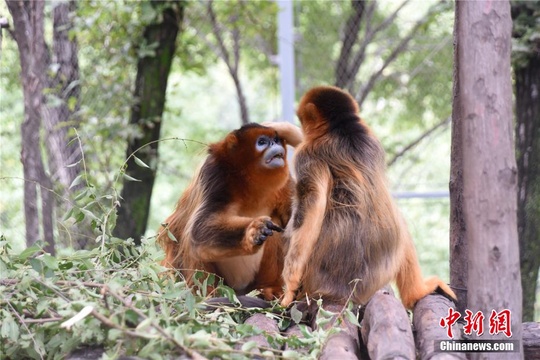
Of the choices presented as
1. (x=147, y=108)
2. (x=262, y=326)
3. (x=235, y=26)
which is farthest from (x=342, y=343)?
(x=235, y=26)

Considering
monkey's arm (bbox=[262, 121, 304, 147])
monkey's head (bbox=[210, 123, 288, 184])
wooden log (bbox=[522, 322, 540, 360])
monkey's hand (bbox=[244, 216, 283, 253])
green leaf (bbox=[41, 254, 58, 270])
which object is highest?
monkey's arm (bbox=[262, 121, 304, 147])

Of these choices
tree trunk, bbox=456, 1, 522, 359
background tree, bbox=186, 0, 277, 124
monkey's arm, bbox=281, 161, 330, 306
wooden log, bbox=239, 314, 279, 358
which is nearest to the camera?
tree trunk, bbox=456, 1, 522, 359

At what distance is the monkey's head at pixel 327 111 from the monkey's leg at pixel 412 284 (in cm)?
75

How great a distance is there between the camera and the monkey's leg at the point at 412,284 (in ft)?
13.4

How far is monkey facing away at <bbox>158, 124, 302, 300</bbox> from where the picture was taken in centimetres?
400

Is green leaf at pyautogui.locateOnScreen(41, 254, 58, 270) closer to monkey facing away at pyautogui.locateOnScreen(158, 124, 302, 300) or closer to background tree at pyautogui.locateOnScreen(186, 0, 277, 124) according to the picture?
monkey facing away at pyautogui.locateOnScreen(158, 124, 302, 300)

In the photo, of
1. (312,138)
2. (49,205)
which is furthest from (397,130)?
(312,138)

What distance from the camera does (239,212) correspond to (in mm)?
4320

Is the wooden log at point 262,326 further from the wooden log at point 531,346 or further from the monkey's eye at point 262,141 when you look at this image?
the wooden log at point 531,346

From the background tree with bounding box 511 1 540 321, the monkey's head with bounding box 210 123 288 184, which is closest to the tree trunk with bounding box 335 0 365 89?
the background tree with bounding box 511 1 540 321

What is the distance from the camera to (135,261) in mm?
3627

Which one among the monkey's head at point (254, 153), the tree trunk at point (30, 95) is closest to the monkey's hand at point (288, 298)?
the monkey's head at point (254, 153)

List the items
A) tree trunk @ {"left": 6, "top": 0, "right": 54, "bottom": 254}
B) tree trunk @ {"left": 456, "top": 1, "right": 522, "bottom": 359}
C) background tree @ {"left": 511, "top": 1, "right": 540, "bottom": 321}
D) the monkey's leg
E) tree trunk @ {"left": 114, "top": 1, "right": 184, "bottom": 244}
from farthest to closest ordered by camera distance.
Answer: tree trunk @ {"left": 114, "top": 1, "right": 184, "bottom": 244} → background tree @ {"left": 511, "top": 1, "right": 540, "bottom": 321} → tree trunk @ {"left": 6, "top": 0, "right": 54, "bottom": 254} → the monkey's leg → tree trunk @ {"left": 456, "top": 1, "right": 522, "bottom": 359}

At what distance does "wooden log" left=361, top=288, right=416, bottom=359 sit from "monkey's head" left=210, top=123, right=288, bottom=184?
92 cm
